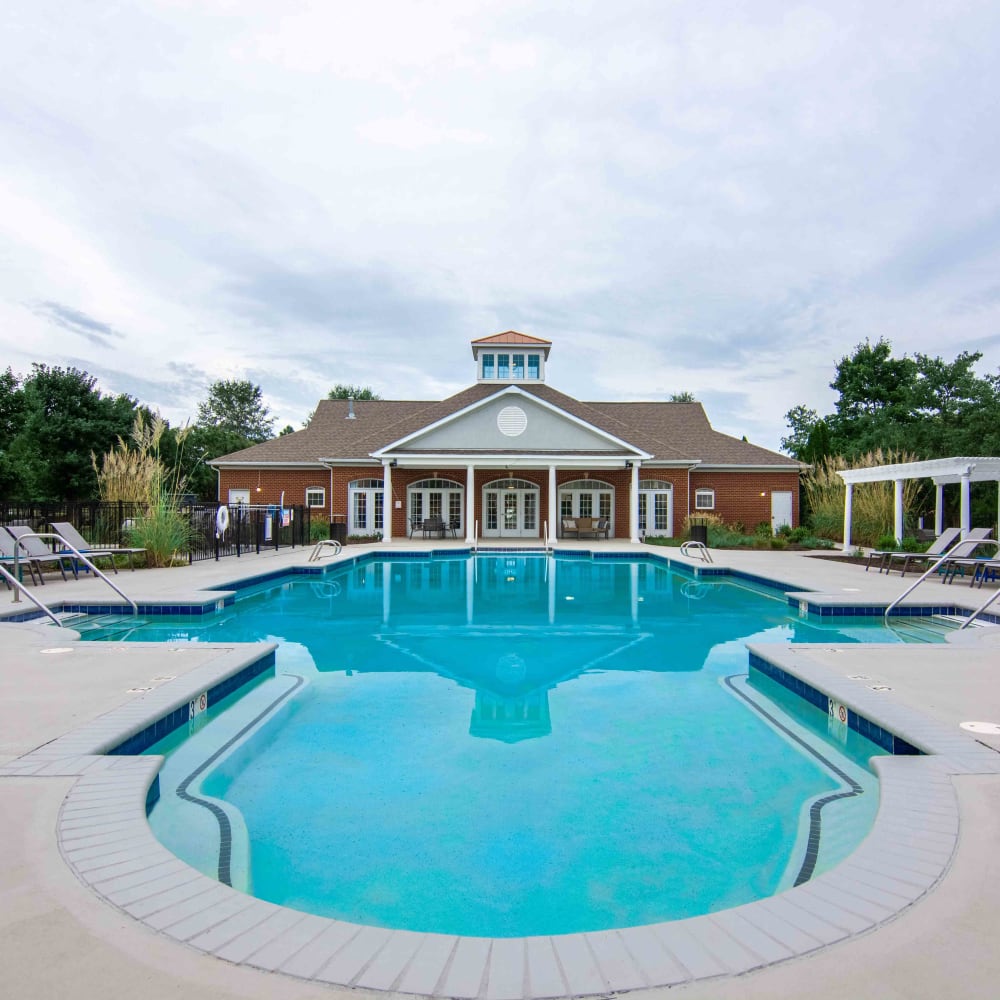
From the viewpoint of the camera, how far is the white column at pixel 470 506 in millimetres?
21578

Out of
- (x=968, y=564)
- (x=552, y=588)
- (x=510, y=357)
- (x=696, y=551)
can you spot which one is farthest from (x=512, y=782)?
(x=510, y=357)

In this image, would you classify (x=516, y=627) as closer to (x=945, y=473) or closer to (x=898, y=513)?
(x=945, y=473)

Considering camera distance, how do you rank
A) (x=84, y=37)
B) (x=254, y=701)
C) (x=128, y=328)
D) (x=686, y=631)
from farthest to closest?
(x=128, y=328), (x=84, y=37), (x=686, y=631), (x=254, y=701)

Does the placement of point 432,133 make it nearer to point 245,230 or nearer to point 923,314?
point 245,230

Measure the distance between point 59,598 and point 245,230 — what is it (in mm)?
12199

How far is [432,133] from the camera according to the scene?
15.7 meters

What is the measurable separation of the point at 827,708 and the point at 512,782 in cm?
257

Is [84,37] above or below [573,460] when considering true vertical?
above

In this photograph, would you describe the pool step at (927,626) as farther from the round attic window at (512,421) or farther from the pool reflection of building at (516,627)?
the round attic window at (512,421)

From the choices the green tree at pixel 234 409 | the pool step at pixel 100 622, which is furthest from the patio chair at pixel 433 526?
the green tree at pixel 234 409

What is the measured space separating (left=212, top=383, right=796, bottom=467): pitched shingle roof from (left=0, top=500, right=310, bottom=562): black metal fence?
10.9ft

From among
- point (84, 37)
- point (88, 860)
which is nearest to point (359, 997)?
point (88, 860)

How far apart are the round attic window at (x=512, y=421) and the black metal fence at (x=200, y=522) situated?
693 cm

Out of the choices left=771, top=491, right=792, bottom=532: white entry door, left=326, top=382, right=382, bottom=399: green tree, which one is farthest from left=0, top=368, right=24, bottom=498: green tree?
left=326, top=382, right=382, bottom=399: green tree
